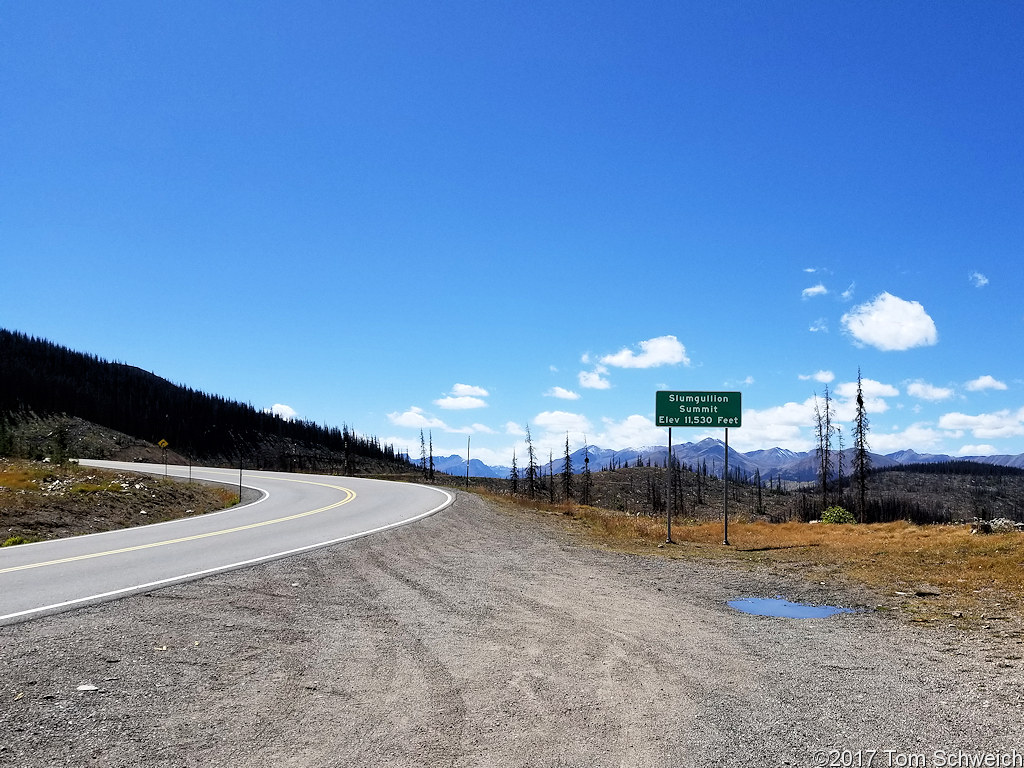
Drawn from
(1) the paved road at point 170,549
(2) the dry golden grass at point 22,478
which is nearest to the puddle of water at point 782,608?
(1) the paved road at point 170,549

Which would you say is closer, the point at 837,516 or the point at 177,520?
the point at 177,520

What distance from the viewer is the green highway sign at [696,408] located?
21.1 m

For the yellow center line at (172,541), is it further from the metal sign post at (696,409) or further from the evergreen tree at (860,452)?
the evergreen tree at (860,452)

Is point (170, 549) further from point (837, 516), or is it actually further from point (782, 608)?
point (837, 516)

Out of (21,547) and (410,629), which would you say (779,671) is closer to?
(410,629)

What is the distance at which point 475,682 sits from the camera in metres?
6.31

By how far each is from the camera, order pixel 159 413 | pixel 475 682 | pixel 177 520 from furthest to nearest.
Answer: pixel 159 413, pixel 177 520, pixel 475 682

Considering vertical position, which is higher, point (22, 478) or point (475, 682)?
point (22, 478)

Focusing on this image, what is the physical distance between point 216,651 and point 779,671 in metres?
6.16

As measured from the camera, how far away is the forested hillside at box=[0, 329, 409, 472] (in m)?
136

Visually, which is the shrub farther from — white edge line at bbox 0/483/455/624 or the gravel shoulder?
white edge line at bbox 0/483/455/624

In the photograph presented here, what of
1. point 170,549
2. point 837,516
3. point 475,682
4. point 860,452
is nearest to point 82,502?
point 170,549

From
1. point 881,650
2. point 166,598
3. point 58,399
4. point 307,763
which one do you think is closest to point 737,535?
point 881,650

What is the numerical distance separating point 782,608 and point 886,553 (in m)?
7.88
